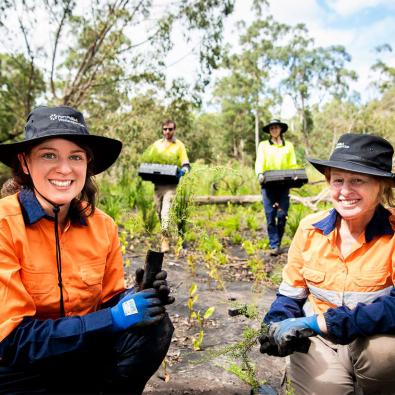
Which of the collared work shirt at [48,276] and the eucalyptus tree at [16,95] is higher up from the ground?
the eucalyptus tree at [16,95]

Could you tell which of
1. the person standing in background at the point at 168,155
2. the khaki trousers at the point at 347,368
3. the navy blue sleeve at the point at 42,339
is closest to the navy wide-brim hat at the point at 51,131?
the navy blue sleeve at the point at 42,339

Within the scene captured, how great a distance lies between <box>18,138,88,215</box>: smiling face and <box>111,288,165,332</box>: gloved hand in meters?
0.52

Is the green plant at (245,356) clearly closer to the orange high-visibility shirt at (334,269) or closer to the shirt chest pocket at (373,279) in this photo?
the orange high-visibility shirt at (334,269)

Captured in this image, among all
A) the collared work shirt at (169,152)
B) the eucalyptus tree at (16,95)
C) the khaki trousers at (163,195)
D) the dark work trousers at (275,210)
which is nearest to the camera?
the dark work trousers at (275,210)

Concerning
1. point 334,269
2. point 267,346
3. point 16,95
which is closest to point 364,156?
point 334,269

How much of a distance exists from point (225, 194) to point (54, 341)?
7946 millimetres

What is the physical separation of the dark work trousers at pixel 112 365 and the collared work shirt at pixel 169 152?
4.51 meters

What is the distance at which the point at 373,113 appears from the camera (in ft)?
97.5

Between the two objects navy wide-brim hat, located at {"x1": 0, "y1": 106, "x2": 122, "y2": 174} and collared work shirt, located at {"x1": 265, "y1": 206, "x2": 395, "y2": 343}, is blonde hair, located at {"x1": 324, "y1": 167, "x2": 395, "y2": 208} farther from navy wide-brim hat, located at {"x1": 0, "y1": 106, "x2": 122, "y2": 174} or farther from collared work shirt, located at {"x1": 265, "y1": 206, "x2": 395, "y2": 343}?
navy wide-brim hat, located at {"x1": 0, "y1": 106, "x2": 122, "y2": 174}

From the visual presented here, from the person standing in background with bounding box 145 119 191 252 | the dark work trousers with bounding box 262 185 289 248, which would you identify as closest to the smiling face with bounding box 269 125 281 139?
the dark work trousers with bounding box 262 185 289 248

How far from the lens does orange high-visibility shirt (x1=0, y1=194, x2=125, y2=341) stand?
1.61 metres

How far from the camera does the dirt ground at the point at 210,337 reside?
95.6 inches

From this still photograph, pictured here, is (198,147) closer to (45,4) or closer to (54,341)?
(45,4)

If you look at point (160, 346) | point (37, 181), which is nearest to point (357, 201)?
point (160, 346)
